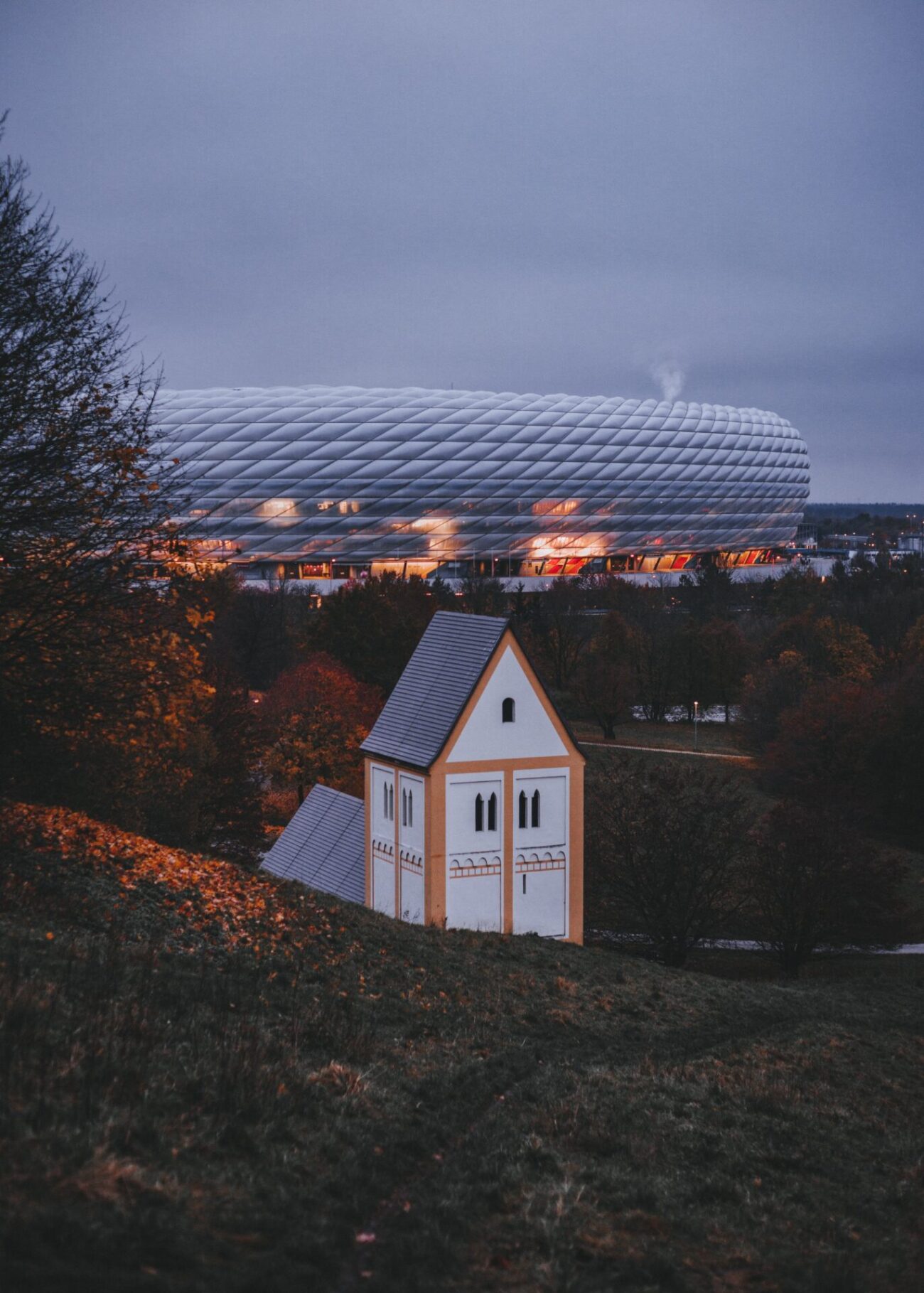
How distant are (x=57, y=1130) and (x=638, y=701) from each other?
6619 centimetres

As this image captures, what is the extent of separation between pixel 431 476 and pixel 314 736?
2737 inches

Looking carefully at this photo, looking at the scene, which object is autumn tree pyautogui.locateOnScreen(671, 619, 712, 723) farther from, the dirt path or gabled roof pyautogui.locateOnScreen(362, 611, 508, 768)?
gabled roof pyautogui.locateOnScreen(362, 611, 508, 768)

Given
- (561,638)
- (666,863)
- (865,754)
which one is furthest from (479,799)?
(561,638)

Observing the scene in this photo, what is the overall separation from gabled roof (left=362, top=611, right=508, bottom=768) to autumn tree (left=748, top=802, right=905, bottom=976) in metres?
10.4

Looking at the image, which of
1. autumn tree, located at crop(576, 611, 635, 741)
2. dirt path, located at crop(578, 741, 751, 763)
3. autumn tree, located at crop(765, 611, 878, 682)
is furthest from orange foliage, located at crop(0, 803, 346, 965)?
autumn tree, located at crop(765, 611, 878, 682)

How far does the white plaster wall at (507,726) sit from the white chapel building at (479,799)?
0.02 meters

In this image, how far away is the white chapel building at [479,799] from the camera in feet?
86.4

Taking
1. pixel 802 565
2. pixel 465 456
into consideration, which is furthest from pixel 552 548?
pixel 802 565

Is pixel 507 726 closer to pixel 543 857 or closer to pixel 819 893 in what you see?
pixel 543 857

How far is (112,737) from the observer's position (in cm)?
1529

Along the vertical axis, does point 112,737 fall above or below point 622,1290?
above

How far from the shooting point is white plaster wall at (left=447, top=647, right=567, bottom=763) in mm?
26609

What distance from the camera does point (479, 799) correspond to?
26656 mm

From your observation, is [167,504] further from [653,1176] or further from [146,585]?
[653,1176]
